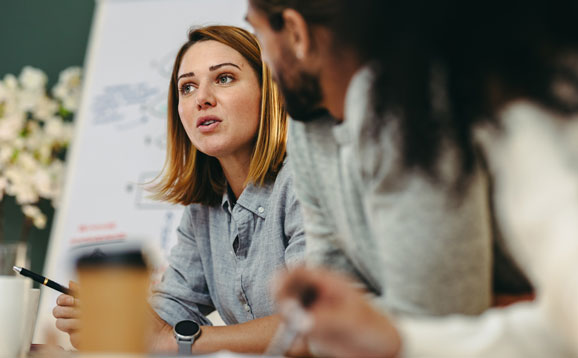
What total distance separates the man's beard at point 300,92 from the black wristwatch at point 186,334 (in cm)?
63

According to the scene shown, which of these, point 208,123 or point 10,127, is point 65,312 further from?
point 10,127

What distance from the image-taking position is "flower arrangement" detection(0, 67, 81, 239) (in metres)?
2.35

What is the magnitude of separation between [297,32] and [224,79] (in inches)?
30.7

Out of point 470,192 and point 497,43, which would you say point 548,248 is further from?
point 497,43

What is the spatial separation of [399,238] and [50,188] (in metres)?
2.10

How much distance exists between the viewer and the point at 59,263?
90.7 inches

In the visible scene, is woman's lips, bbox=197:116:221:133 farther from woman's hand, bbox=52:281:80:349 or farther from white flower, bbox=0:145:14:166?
white flower, bbox=0:145:14:166

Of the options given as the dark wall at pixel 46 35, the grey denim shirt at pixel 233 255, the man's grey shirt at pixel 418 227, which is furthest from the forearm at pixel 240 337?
the dark wall at pixel 46 35

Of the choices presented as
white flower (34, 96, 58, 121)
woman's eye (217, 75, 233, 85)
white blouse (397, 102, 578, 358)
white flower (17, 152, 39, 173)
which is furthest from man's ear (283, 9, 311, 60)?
white flower (34, 96, 58, 121)

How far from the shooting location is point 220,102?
1.46 m

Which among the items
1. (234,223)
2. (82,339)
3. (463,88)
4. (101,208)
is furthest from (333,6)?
(101,208)

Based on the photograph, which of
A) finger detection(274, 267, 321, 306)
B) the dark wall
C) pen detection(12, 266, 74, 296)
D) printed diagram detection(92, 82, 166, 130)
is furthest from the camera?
the dark wall

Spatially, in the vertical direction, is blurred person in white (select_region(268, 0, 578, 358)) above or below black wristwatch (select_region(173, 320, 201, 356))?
above

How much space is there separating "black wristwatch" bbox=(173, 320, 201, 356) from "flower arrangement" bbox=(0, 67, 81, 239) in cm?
131
